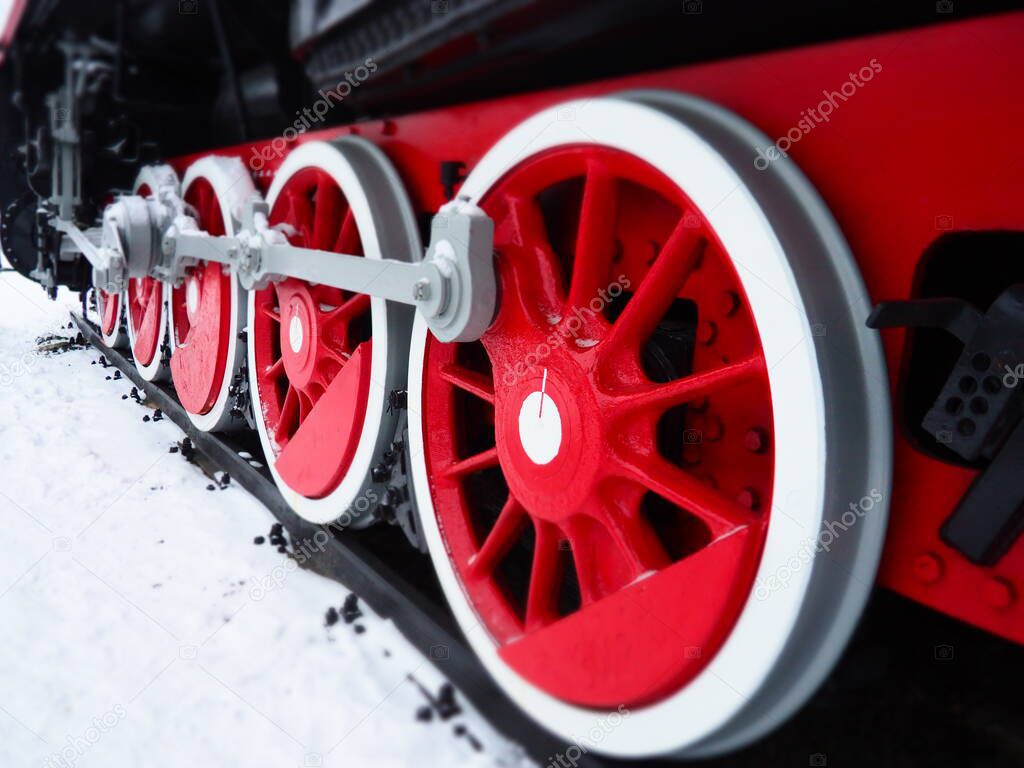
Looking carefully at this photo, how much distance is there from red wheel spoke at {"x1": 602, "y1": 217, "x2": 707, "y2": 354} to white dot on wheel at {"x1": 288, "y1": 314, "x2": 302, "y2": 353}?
1063mm

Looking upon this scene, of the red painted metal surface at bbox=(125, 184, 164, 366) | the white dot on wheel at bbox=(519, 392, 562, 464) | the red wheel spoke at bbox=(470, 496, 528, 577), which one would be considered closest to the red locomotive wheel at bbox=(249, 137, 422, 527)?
the red wheel spoke at bbox=(470, 496, 528, 577)

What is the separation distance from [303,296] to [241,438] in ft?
2.89

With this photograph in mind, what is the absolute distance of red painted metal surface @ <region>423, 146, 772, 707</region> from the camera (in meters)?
0.85

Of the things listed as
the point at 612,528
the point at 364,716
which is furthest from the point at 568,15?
the point at 364,716

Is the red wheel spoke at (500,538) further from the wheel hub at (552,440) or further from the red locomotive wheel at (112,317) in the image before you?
the red locomotive wheel at (112,317)

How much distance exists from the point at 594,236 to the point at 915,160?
0.43 metres

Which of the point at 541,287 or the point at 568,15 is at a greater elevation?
the point at 568,15

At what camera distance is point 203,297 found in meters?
2.48

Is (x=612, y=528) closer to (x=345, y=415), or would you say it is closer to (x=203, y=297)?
(x=345, y=415)

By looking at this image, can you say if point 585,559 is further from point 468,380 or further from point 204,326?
point 204,326

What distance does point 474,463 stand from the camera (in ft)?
4.18

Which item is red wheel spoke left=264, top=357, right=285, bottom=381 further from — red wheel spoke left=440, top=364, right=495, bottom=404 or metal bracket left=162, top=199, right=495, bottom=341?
red wheel spoke left=440, top=364, right=495, bottom=404

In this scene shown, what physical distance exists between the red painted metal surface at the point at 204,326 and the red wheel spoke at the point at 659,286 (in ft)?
5.33

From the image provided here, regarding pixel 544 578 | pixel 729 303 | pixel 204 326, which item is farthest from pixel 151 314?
pixel 729 303
